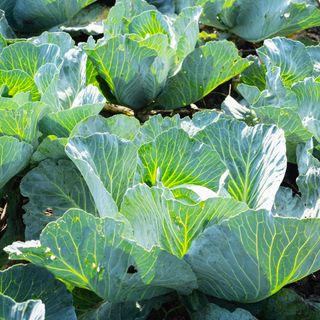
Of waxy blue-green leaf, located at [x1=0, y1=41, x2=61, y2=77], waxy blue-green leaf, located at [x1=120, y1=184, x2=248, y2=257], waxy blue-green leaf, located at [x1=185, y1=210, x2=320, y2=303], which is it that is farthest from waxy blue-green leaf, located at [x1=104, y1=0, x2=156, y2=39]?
waxy blue-green leaf, located at [x1=185, y1=210, x2=320, y2=303]

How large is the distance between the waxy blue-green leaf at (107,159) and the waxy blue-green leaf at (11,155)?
0.20 meters

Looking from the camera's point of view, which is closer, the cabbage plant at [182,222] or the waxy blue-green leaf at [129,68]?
the cabbage plant at [182,222]

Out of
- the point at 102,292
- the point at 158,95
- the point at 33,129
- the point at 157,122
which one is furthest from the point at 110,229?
the point at 158,95

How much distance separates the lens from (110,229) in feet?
4.70

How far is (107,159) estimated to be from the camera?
1.68 meters

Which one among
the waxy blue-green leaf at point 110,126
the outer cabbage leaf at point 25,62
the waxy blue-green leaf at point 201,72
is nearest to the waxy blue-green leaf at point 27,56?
the outer cabbage leaf at point 25,62

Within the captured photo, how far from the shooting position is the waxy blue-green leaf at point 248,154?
1693 mm

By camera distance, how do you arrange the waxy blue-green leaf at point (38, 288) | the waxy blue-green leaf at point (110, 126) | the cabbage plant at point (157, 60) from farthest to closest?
the cabbage plant at point (157, 60)
the waxy blue-green leaf at point (110, 126)
the waxy blue-green leaf at point (38, 288)

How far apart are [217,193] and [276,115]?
61 centimetres

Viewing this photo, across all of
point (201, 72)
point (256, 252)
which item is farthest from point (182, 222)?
point (201, 72)

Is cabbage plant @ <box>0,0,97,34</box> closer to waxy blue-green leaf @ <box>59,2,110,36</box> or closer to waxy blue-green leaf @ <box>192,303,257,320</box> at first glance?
waxy blue-green leaf @ <box>59,2,110,36</box>

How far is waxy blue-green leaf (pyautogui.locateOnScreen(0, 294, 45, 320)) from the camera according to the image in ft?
4.43

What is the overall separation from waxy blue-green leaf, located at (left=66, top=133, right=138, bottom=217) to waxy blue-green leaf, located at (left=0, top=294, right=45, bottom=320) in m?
0.32

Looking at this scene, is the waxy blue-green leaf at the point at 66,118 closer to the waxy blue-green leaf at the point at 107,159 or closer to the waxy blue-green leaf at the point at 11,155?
the waxy blue-green leaf at the point at 11,155
